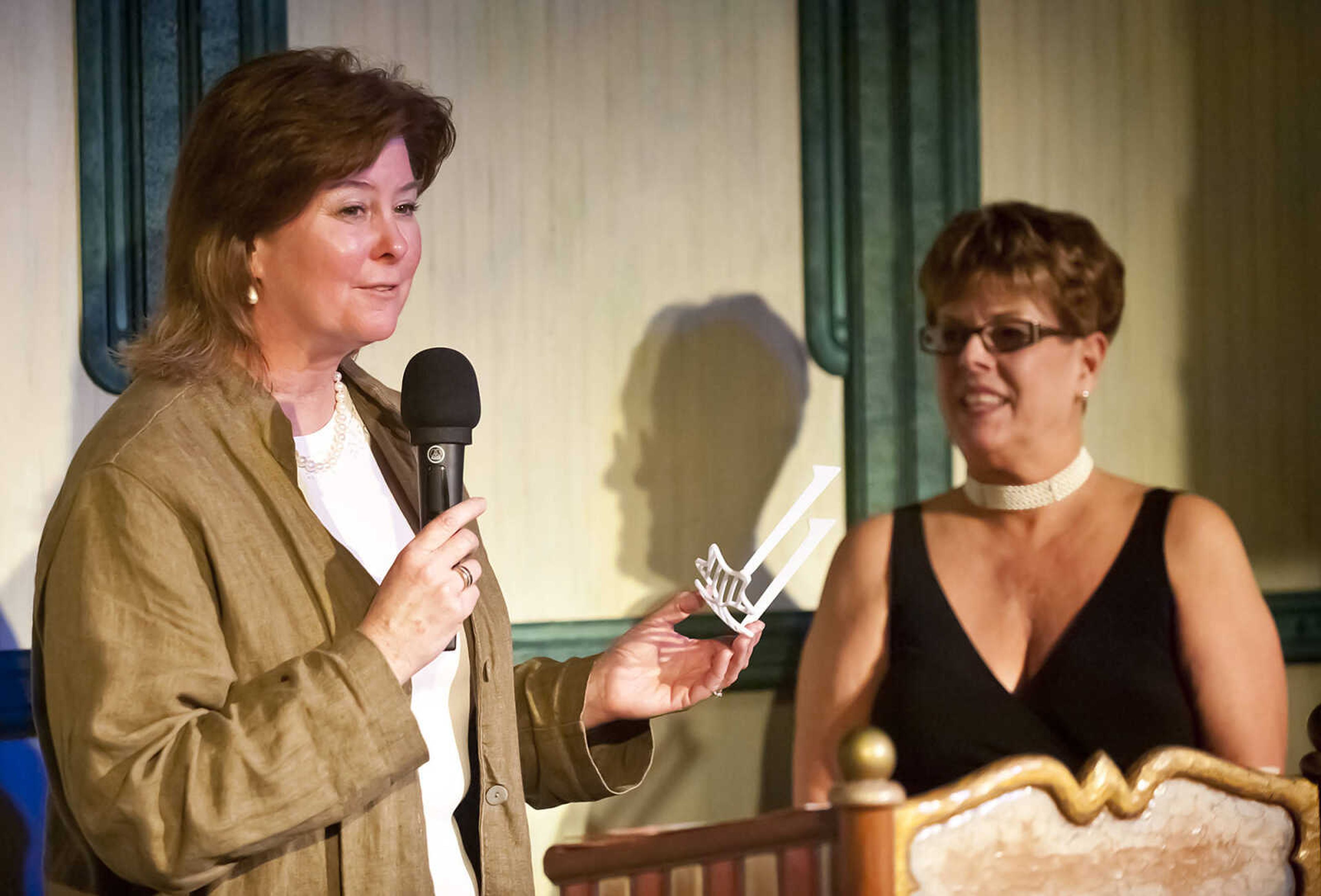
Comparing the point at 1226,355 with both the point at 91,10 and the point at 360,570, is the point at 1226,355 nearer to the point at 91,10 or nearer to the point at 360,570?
the point at 360,570

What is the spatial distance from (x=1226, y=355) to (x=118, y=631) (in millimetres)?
1872

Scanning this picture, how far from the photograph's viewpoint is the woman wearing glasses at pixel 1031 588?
180 centimetres

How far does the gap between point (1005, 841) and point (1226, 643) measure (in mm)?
831

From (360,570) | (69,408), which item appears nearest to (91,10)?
(69,408)

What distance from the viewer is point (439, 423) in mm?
1327

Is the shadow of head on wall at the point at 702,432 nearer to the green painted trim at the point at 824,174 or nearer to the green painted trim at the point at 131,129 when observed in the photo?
the green painted trim at the point at 824,174

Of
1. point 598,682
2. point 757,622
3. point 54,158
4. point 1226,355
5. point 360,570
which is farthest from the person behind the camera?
point 1226,355

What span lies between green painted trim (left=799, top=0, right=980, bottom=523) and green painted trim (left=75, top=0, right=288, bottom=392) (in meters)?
Answer: 0.90

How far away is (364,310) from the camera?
4.69 feet

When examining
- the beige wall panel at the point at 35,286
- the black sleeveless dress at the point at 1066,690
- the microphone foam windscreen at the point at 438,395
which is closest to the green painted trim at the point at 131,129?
the beige wall panel at the point at 35,286

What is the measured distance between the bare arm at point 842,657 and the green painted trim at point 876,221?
0.68 feet

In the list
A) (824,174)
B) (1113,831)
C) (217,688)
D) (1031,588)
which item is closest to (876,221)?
(824,174)

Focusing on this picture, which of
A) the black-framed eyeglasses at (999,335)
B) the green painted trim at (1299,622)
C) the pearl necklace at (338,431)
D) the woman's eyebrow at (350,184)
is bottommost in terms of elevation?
the green painted trim at (1299,622)

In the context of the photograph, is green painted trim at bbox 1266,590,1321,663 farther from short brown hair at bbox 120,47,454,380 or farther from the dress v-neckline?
short brown hair at bbox 120,47,454,380
